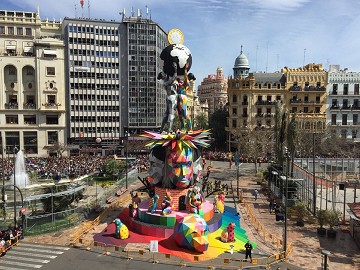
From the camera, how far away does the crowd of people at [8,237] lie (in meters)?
25.3

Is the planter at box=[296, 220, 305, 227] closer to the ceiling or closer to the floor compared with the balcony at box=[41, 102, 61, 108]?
closer to the floor

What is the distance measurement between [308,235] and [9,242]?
23.8 metres

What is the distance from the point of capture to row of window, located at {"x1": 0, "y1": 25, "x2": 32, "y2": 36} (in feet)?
248

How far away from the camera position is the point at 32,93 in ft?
244

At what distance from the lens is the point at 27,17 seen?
77.3m

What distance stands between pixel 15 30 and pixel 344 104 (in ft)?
240

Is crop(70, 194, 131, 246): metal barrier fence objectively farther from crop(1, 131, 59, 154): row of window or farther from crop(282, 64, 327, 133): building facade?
crop(282, 64, 327, 133): building facade

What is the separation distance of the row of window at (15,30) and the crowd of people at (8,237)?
6032 centimetres

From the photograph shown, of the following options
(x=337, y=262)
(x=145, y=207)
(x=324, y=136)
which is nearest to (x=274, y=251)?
(x=337, y=262)

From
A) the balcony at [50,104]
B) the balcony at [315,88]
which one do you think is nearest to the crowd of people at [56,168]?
the balcony at [50,104]

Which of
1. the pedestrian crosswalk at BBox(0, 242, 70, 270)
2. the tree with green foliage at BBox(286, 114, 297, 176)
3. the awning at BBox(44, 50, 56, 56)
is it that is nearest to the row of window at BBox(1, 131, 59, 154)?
the awning at BBox(44, 50, 56, 56)

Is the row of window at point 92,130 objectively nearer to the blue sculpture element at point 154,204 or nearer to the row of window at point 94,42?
the row of window at point 94,42

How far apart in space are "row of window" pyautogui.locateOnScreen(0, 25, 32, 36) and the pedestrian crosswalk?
61984 millimetres

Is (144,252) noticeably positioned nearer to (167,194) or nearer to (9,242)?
(167,194)
